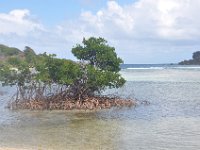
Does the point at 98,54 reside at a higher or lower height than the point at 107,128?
higher

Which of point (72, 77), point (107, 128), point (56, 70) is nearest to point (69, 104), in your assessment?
Answer: point (72, 77)

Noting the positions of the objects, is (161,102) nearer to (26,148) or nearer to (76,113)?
(76,113)

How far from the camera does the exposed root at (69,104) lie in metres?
33.6

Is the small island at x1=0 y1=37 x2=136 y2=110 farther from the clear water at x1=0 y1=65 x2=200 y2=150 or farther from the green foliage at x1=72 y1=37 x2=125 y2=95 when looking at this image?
the clear water at x1=0 y1=65 x2=200 y2=150

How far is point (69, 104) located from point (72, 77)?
205cm

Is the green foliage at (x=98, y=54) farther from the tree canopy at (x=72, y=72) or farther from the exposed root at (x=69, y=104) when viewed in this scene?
the exposed root at (x=69, y=104)

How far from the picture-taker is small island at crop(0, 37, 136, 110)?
3388cm

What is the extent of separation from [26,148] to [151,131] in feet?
23.8

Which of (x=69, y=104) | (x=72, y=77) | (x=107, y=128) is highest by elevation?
(x=72, y=77)

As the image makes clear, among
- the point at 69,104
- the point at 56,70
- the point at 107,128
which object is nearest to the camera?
the point at 107,128

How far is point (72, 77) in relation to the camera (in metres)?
33.9

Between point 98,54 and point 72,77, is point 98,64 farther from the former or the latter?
point 72,77

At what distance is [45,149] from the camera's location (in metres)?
18.8

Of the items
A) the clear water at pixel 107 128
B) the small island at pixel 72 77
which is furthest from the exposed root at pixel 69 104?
the clear water at pixel 107 128
